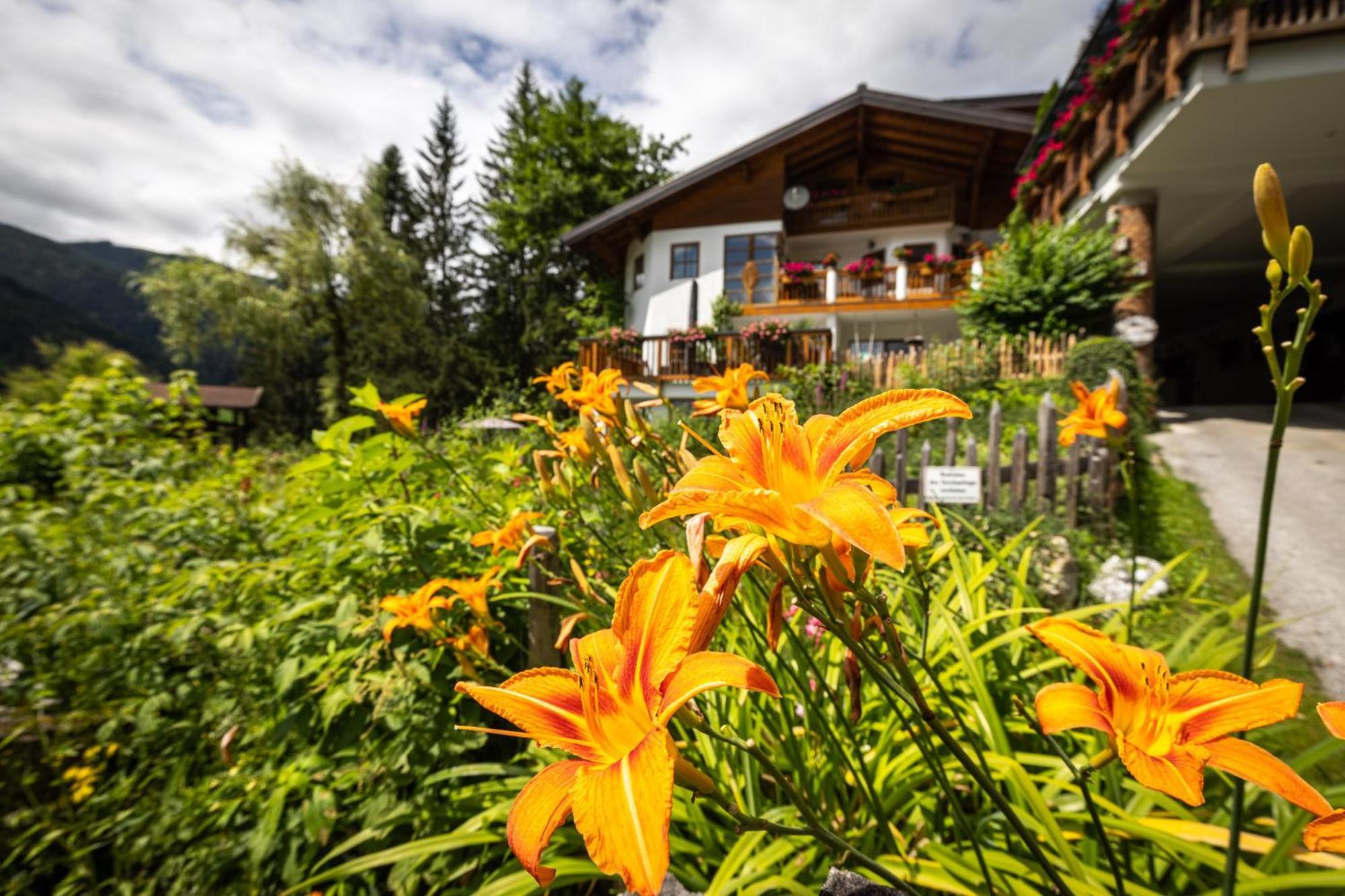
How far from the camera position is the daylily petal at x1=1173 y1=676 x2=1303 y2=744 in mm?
558

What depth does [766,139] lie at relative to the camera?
40.0 ft

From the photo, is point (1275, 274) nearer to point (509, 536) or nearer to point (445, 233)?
point (509, 536)

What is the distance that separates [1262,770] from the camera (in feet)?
1.68

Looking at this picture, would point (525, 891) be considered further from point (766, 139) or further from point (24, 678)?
point (766, 139)

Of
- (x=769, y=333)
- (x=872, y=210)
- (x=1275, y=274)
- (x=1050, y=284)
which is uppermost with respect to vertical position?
(x=872, y=210)

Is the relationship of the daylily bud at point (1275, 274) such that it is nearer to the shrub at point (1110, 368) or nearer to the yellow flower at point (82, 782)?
the yellow flower at point (82, 782)

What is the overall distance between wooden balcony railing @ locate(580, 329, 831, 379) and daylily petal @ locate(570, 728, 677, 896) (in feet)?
29.2

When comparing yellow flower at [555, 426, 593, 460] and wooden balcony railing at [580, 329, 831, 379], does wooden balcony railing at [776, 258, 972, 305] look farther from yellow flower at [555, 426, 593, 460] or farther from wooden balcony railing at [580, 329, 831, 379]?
yellow flower at [555, 426, 593, 460]

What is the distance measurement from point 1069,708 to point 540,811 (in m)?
0.54

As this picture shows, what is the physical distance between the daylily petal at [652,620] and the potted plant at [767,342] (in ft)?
30.6

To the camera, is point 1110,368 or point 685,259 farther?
point 685,259

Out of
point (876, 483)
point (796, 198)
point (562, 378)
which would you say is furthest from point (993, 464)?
point (796, 198)

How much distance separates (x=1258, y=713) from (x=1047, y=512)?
363cm

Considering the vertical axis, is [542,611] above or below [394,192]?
below
